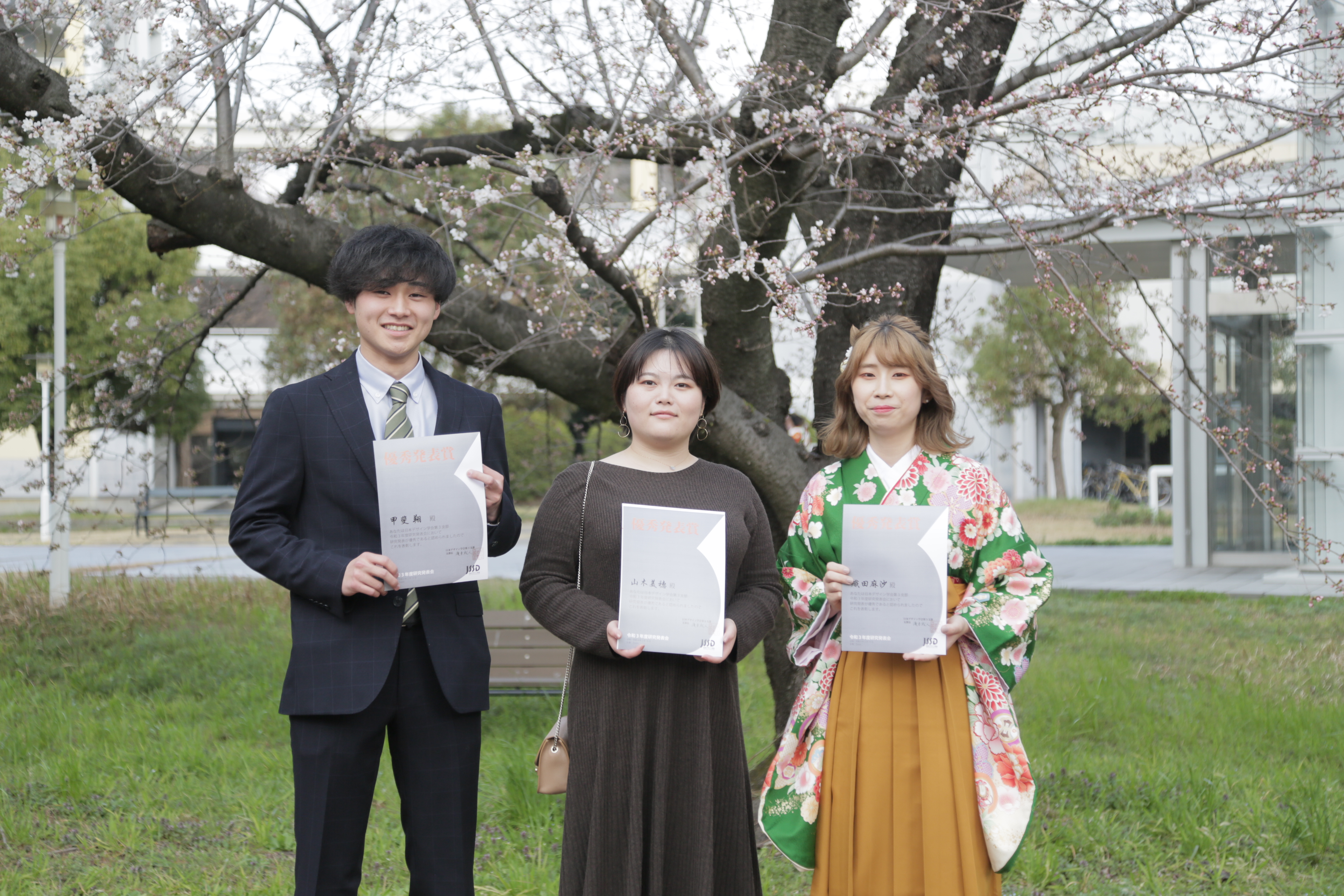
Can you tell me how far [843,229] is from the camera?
14.1 feet

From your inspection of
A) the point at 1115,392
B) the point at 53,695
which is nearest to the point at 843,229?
the point at 53,695

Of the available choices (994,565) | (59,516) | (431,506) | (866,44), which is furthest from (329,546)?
(59,516)

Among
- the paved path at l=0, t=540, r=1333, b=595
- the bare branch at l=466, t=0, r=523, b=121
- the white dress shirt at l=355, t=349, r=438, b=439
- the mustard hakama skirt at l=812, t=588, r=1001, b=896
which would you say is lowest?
A: the paved path at l=0, t=540, r=1333, b=595

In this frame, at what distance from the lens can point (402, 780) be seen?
2.56 metres

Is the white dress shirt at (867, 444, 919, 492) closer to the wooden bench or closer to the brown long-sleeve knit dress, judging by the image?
the brown long-sleeve knit dress

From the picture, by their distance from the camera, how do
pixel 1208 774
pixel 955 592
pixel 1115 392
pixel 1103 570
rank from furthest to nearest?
pixel 1115 392 → pixel 1103 570 → pixel 1208 774 → pixel 955 592

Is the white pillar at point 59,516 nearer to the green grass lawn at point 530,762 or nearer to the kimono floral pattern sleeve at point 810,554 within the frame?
the green grass lawn at point 530,762

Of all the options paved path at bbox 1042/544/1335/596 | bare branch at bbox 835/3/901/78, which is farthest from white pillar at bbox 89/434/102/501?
bare branch at bbox 835/3/901/78

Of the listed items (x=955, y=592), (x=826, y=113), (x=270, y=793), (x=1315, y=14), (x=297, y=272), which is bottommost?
(x=270, y=793)

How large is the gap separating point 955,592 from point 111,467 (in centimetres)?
3971

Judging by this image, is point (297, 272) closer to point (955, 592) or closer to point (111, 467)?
point (955, 592)

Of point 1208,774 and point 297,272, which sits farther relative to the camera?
point 1208,774

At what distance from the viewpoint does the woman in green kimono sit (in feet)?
8.47

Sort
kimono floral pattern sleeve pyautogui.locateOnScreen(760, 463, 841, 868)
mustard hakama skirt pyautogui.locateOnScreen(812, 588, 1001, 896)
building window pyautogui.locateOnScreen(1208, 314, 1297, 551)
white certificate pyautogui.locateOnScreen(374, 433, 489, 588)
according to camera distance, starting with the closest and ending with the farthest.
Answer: white certificate pyautogui.locateOnScreen(374, 433, 489, 588) → mustard hakama skirt pyautogui.locateOnScreen(812, 588, 1001, 896) → kimono floral pattern sleeve pyautogui.locateOnScreen(760, 463, 841, 868) → building window pyautogui.locateOnScreen(1208, 314, 1297, 551)
